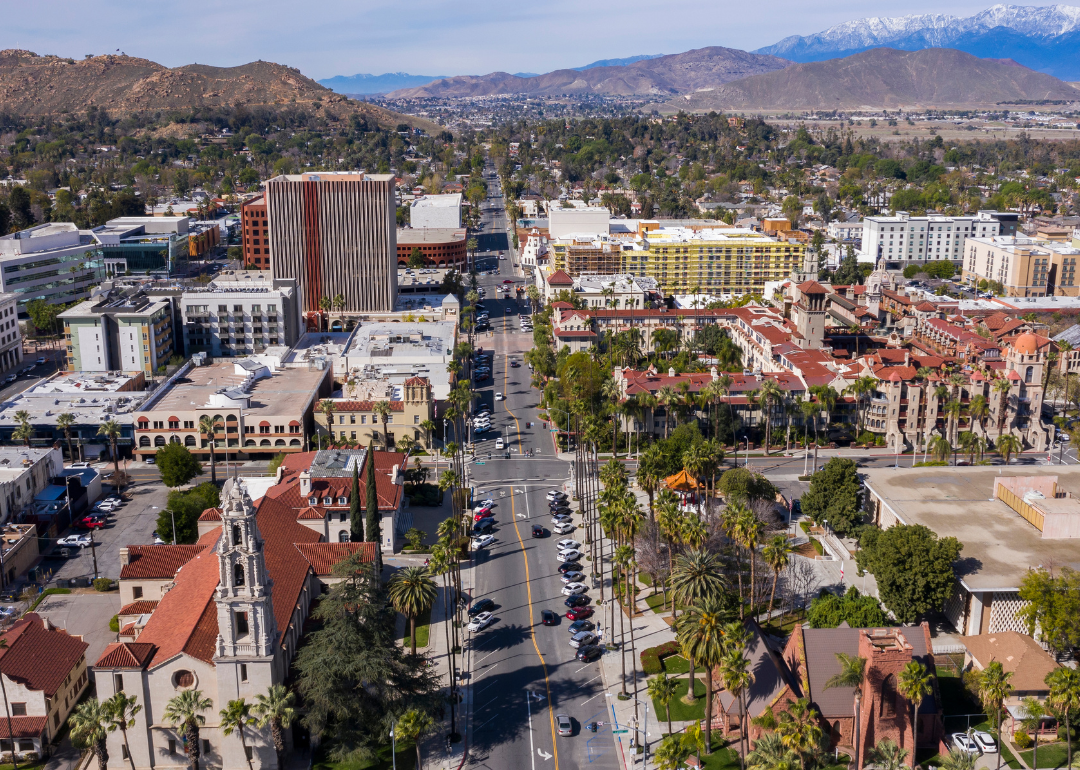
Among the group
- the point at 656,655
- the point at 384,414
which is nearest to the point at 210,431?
the point at 384,414

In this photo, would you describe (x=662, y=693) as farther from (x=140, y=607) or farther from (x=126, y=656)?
(x=140, y=607)

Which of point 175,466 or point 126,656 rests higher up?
point 126,656

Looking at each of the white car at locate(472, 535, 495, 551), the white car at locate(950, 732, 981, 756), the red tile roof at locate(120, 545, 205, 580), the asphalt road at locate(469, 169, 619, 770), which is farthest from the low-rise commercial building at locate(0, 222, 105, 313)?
the white car at locate(950, 732, 981, 756)

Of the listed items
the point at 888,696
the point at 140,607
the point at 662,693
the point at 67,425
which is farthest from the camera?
the point at 67,425

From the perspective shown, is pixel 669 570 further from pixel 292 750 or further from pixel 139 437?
pixel 139 437

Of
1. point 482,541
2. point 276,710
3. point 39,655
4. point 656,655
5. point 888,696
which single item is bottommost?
point 656,655

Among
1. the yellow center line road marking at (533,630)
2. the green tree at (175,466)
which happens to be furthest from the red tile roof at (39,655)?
the green tree at (175,466)

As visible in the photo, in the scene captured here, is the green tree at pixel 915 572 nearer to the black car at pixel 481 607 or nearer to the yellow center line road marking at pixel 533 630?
the yellow center line road marking at pixel 533 630
